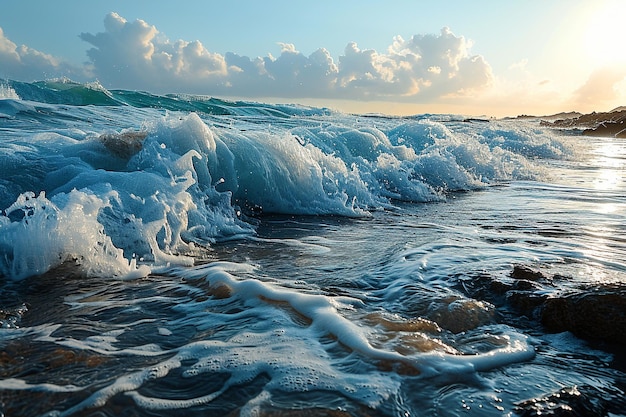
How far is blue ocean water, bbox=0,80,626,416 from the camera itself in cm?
193

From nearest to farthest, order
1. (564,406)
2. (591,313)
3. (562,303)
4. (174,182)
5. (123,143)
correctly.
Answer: (564,406) < (591,313) < (562,303) < (174,182) < (123,143)

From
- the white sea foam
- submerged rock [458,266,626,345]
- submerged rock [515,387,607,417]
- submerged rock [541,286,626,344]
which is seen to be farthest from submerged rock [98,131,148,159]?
submerged rock [515,387,607,417]

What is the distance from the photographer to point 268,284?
3.16 metres

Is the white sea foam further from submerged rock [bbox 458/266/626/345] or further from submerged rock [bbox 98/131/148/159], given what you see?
submerged rock [bbox 458/266/626/345]

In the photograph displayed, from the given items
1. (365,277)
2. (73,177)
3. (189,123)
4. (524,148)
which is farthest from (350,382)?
(524,148)

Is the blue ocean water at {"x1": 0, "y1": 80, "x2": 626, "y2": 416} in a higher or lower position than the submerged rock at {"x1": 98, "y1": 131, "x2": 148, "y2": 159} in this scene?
lower

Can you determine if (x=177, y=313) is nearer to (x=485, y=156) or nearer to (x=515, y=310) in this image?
(x=515, y=310)

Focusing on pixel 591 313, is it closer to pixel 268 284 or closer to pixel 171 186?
pixel 268 284

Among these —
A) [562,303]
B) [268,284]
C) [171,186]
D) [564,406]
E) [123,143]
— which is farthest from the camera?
[123,143]

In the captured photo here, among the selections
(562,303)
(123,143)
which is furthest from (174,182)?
(562,303)

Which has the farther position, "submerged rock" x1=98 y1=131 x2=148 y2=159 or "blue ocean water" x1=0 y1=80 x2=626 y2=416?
"submerged rock" x1=98 y1=131 x2=148 y2=159

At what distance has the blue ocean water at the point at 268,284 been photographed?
6.34 ft

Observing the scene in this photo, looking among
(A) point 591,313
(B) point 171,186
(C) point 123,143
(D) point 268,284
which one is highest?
(C) point 123,143

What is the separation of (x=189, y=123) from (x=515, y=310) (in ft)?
15.9
